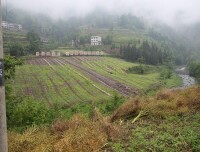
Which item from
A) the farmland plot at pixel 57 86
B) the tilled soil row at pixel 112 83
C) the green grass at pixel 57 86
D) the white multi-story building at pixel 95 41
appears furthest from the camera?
the white multi-story building at pixel 95 41

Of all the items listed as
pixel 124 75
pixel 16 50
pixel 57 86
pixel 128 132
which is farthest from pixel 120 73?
pixel 128 132

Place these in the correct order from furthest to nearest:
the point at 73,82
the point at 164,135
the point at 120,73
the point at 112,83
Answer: the point at 120,73 → the point at 112,83 → the point at 73,82 → the point at 164,135

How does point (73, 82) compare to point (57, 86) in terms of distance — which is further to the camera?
point (73, 82)

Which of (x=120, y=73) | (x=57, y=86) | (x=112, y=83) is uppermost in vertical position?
(x=120, y=73)

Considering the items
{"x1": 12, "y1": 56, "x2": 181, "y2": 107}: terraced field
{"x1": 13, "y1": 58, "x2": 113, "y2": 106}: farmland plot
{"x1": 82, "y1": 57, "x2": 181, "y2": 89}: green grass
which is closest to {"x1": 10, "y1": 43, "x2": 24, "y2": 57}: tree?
{"x1": 12, "y1": 56, "x2": 181, "y2": 107}: terraced field

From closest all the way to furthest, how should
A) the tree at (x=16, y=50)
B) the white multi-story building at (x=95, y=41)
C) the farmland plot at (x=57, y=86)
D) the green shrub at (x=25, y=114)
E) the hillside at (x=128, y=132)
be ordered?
the hillside at (x=128, y=132) < the green shrub at (x=25, y=114) < the farmland plot at (x=57, y=86) < the tree at (x=16, y=50) < the white multi-story building at (x=95, y=41)

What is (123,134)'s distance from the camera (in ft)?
27.3

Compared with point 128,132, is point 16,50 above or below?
above

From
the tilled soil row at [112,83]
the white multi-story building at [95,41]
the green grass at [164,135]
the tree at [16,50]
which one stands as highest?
the white multi-story building at [95,41]

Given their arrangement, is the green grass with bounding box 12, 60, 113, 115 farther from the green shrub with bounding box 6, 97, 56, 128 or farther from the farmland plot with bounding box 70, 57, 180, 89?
the green shrub with bounding box 6, 97, 56, 128

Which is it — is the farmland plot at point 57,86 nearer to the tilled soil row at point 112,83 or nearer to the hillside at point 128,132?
the tilled soil row at point 112,83

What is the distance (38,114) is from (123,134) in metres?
12.1

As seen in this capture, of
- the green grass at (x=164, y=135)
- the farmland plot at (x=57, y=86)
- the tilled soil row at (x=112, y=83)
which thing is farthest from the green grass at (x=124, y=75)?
the green grass at (x=164, y=135)

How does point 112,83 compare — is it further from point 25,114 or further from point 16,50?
point 25,114
